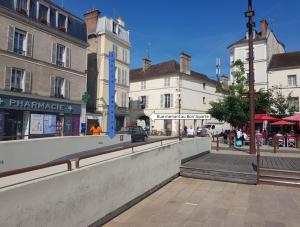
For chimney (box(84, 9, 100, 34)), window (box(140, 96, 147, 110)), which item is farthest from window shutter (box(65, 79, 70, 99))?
window (box(140, 96, 147, 110))

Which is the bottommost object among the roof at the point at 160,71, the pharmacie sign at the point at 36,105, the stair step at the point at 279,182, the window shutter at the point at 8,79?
the stair step at the point at 279,182

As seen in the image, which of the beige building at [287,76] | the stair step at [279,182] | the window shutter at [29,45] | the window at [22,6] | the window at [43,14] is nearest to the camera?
the stair step at [279,182]

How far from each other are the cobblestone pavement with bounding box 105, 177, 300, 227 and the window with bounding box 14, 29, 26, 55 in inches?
662

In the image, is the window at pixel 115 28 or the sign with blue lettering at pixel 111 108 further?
the window at pixel 115 28

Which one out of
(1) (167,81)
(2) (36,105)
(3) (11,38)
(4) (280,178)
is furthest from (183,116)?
(1) (167,81)

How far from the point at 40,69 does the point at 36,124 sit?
4.03m

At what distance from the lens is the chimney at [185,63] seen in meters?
39.7

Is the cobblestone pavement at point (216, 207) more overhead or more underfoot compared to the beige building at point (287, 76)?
more underfoot

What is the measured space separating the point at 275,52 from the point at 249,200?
37.1 metres

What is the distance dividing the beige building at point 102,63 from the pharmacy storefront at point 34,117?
4.23 metres

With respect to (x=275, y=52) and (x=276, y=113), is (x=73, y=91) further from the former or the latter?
(x=275, y=52)

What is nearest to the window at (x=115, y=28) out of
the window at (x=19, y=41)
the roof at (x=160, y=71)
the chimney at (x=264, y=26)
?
the roof at (x=160, y=71)

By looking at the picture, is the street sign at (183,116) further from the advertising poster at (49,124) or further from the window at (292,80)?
the window at (292,80)

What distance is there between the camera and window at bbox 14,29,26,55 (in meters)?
20.5
